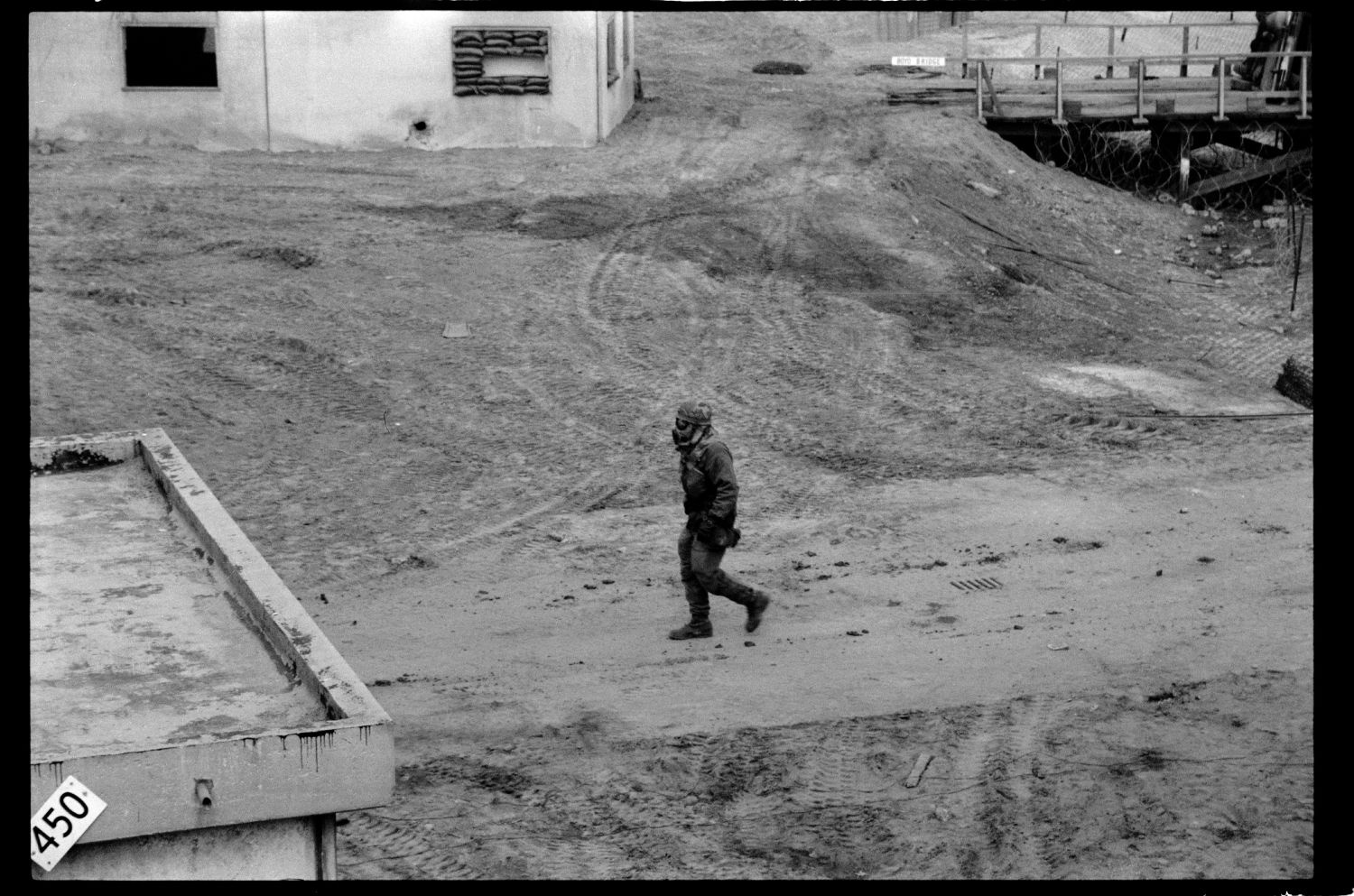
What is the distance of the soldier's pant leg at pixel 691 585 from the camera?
1168 centimetres

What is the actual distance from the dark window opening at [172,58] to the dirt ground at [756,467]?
2660 mm

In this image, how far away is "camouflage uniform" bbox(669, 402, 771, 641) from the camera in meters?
11.3

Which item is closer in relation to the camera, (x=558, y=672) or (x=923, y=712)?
(x=923, y=712)

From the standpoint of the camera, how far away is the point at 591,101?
25.4 metres

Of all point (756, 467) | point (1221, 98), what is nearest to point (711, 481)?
point (756, 467)

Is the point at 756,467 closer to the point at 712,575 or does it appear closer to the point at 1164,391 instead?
the point at 712,575

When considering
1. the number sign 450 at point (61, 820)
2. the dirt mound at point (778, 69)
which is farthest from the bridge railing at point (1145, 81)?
the number sign 450 at point (61, 820)

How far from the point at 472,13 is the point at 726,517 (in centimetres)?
1538

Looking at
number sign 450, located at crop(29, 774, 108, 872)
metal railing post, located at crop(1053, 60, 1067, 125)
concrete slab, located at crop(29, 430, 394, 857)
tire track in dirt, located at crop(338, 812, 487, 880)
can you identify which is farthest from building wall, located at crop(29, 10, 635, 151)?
number sign 450, located at crop(29, 774, 108, 872)

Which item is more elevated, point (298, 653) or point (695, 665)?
point (298, 653)

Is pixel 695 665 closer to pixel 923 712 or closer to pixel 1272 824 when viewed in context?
pixel 923 712

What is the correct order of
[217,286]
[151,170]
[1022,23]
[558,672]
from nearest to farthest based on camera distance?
[558,672] < [217,286] < [151,170] < [1022,23]

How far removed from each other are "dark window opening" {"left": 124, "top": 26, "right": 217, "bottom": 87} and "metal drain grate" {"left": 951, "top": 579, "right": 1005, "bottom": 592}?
55.5ft
